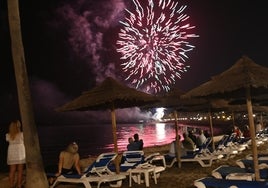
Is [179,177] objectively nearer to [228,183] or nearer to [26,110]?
[228,183]

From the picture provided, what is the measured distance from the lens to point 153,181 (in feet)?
31.3

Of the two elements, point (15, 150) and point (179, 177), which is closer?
point (15, 150)

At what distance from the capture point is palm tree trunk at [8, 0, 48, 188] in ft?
29.5

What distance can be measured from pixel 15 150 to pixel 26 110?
936mm

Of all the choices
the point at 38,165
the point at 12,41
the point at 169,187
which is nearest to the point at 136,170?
the point at 169,187

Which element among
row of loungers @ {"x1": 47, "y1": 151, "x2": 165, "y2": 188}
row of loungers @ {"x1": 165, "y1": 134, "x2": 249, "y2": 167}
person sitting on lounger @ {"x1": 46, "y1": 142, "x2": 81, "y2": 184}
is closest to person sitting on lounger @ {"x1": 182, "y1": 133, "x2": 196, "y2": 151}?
row of loungers @ {"x1": 165, "y1": 134, "x2": 249, "y2": 167}

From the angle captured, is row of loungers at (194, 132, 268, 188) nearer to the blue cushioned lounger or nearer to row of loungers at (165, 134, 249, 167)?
the blue cushioned lounger

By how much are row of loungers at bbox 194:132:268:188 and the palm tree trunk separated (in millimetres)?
3825

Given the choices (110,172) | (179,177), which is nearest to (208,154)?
(179,177)

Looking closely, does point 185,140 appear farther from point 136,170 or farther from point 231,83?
point 231,83

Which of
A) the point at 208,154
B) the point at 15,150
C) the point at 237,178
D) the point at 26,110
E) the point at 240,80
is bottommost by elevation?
the point at 237,178

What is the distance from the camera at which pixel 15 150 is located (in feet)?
30.1

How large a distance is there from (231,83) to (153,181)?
3.69 m

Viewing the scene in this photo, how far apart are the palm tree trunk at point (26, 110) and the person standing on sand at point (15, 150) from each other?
170mm
